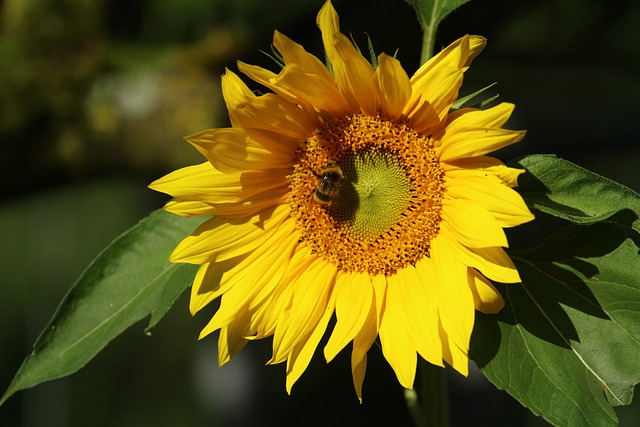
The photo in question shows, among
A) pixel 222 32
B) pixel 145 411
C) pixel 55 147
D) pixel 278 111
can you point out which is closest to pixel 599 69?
pixel 222 32

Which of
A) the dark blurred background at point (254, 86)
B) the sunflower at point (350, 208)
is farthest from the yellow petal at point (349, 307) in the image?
Result: the dark blurred background at point (254, 86)

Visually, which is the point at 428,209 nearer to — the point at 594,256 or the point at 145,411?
the point at 594,256

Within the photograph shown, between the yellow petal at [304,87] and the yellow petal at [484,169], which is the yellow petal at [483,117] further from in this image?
the yellow petal at [304,87]

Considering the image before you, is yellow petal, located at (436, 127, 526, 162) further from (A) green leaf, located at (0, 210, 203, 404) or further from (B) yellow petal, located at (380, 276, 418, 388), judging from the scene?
(A) green leaf, located at (0, 210, 203, 404)

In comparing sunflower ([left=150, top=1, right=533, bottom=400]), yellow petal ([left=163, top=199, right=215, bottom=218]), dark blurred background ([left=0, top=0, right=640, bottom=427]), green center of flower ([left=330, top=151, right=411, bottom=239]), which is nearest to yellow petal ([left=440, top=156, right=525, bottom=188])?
sunflower ([left=150, top=1, right=533, bottom=400])

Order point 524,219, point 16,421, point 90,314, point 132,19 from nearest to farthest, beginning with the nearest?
point 524,219
point 90,314
point 132,19
point 16,421

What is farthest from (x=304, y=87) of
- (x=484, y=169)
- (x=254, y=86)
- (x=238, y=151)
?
(x=254, y=86)
